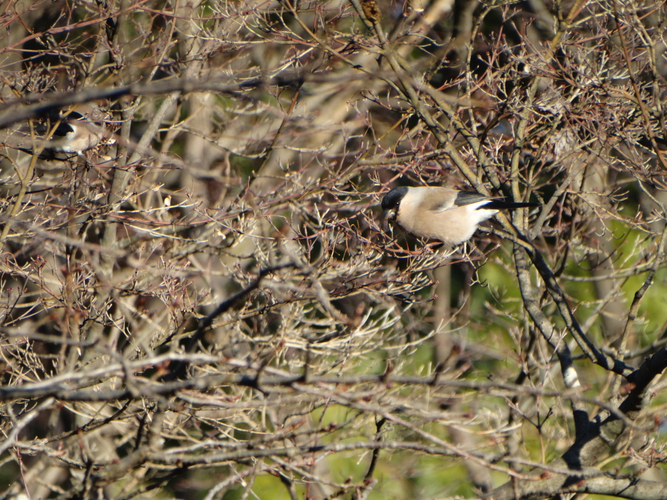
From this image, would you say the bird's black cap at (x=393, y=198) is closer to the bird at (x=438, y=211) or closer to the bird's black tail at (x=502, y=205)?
the bird at (x=438, y=211)

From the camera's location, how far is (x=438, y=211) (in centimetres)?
492

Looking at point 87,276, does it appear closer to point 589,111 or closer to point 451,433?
point 589,111

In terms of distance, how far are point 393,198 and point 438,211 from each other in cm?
39

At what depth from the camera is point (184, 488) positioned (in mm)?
7227

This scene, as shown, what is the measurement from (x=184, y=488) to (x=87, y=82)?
4968mm

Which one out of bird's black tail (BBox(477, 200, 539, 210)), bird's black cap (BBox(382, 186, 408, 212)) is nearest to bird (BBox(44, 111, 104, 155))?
bird's black cap (BBox(382, 186, 408, 212))

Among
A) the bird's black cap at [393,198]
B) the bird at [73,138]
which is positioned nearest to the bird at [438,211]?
the bird's black cap at [393,198]

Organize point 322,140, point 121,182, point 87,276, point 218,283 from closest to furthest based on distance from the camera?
1. point 87,276
2. point 121,182
3. point 218,283
4. point 322,140

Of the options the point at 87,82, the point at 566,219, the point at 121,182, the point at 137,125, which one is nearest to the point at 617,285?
the point at 566,219

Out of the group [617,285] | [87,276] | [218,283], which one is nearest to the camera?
[87,276]

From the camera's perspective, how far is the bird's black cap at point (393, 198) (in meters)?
4.84

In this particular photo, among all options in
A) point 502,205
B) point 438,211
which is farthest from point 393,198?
point 502,205

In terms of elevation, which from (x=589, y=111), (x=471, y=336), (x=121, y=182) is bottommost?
(x=471, y=336)

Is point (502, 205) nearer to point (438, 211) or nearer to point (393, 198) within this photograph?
point (438, 211)
